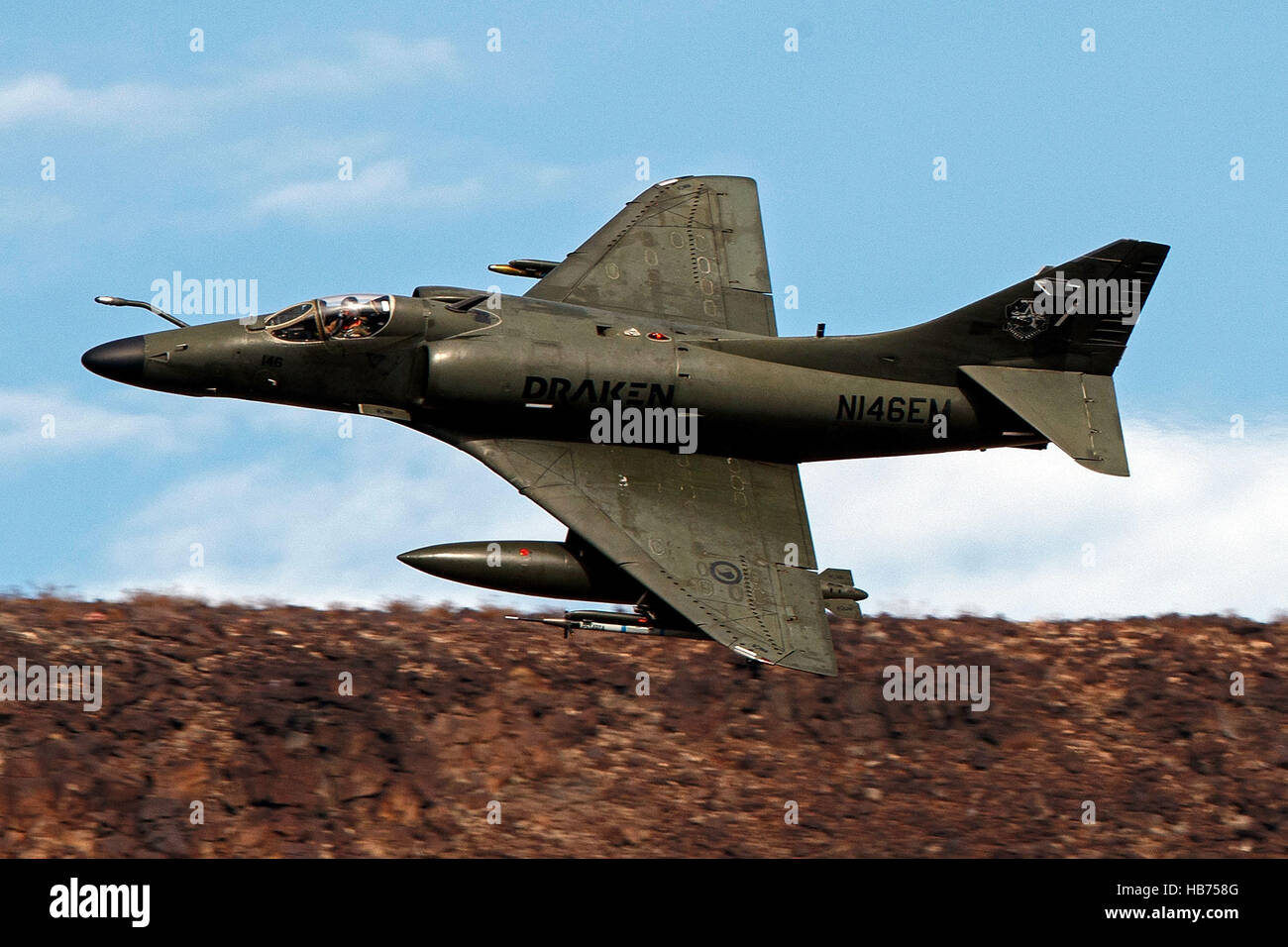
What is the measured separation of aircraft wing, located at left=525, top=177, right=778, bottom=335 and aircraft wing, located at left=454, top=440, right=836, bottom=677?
3.38m

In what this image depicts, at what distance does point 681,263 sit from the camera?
A: 971 inches

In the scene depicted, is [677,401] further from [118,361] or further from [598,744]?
[118,361]

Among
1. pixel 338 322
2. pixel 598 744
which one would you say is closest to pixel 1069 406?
pixel 598 744

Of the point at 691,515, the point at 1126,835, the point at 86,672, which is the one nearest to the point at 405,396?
the point at 691,515

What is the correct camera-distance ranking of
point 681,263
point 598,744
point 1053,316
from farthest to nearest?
point 681,263 < point 1053,316 < point 598,744

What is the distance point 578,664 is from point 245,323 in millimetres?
6880

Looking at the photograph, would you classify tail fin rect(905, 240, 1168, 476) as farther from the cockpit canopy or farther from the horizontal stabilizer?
the cockpit canopy

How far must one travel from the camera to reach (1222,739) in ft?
74.1

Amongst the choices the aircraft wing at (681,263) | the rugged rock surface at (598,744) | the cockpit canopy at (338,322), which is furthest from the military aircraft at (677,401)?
the rugged rock surface at (598,744)

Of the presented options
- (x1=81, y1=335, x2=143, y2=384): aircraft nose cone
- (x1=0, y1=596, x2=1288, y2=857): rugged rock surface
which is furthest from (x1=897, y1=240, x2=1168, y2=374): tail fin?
(x1=81, y1=335, x2=143, y2=384): aircraft nose cone

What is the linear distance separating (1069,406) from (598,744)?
328 inches

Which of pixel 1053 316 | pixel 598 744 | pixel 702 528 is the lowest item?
pixel 598 744

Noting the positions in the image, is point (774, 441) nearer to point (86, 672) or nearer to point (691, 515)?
point (691, 515)
